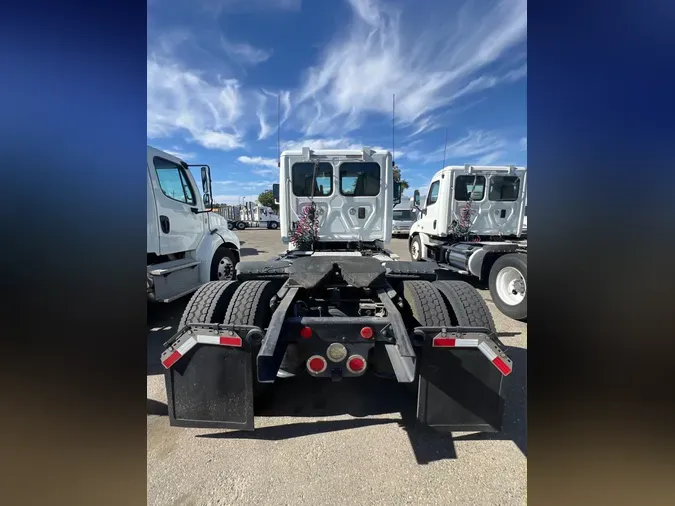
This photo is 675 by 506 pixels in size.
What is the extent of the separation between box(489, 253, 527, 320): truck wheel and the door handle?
5.93 meters

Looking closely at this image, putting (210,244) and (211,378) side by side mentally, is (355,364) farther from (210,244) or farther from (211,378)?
(210,244)

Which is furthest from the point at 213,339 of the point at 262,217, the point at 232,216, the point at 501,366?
the point at 262,217

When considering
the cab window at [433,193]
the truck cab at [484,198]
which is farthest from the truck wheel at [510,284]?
the cab window at [433,193]

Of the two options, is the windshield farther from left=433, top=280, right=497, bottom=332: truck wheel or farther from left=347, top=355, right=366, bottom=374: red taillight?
left=347, top=355, right=366, bottom=374: red taillight

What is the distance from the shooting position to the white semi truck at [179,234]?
3990 mm

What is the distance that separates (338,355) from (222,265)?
4.55m

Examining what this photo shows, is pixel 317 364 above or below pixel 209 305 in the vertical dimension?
below

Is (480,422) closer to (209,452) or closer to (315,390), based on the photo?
(315,390)

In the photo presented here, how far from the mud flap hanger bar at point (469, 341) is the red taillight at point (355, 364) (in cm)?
41

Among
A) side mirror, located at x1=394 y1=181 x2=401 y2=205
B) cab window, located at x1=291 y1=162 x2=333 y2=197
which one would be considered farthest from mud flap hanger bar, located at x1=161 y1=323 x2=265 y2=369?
side mirror, located at x1=394 y1=181 x2=401 y2=205

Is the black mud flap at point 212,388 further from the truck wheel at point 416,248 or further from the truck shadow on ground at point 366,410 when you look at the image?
the truck wheel at point 416,248

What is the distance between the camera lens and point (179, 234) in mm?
4547
